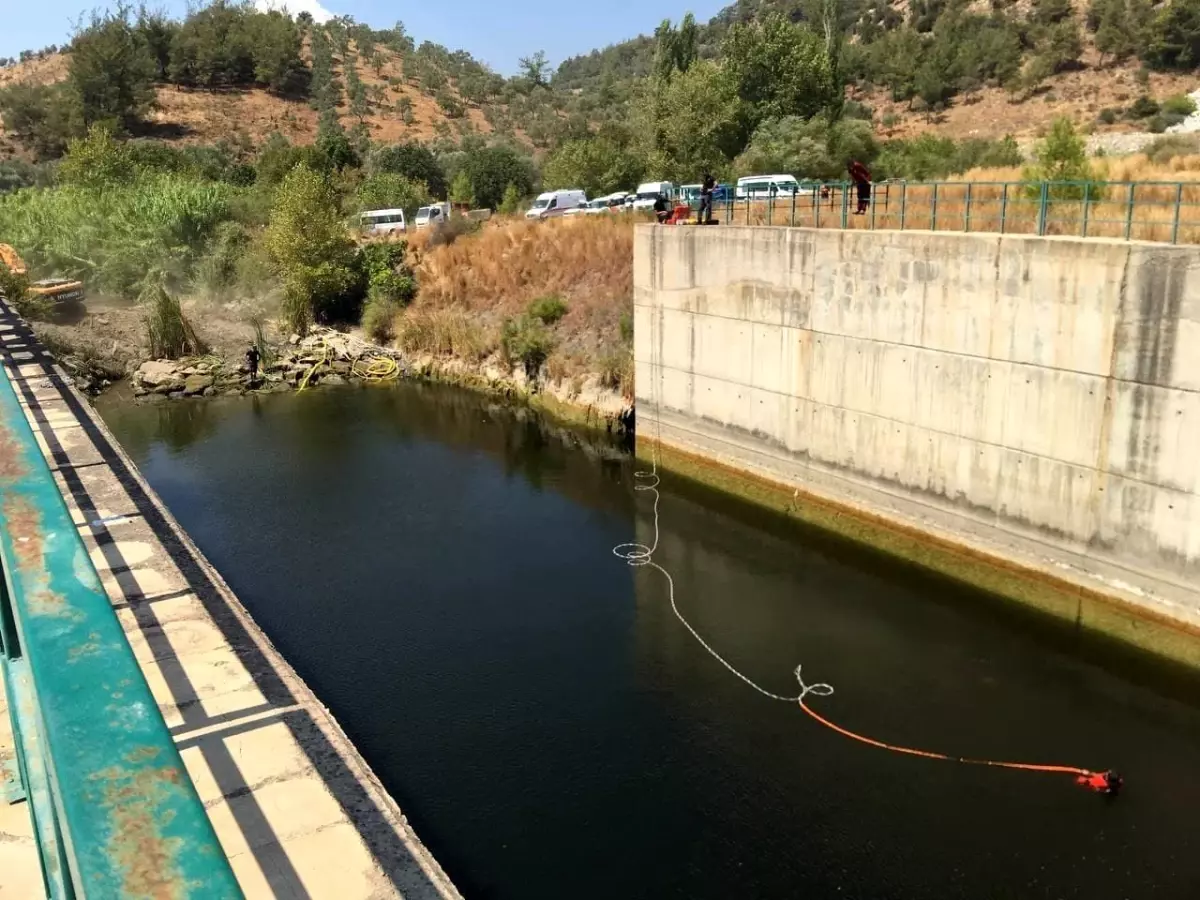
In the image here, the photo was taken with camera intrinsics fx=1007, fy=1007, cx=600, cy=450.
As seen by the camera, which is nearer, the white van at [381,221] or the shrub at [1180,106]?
the white van at [381,221]

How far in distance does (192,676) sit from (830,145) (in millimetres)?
36599

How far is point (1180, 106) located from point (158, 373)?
1829 inches

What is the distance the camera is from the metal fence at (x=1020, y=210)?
50.6ft

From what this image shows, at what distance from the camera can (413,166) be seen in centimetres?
5816

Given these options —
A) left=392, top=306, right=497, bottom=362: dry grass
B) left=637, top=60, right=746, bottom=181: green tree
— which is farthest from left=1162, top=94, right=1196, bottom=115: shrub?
left=392, top=306, right=497, bottom=362: dry grass

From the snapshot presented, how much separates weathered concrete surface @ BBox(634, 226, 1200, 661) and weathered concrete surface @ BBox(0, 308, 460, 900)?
36.5 feet

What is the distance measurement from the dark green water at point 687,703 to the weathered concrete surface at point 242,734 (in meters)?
2.42

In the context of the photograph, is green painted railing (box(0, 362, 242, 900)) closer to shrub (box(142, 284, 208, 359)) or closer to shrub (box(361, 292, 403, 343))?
shrub (box(361, 292, 403, 343))

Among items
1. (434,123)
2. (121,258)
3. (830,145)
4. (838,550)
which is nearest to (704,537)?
(838,550)

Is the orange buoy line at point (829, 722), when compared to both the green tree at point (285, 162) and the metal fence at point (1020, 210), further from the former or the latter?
the green tree at point (285, 162)

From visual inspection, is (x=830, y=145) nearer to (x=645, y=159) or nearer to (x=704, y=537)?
(x=645, y=159)

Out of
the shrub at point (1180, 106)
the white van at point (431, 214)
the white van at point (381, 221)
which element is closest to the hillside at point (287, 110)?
the white van at point (381, 221)

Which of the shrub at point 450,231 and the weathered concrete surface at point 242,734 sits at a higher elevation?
the shrub at point 450,231

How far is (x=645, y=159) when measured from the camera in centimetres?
4697
